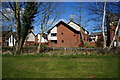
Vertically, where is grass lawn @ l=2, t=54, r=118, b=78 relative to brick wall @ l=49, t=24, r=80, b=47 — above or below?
below

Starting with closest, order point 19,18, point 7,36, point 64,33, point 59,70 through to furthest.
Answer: point 59,70
point 19,18
point 64,33
point 7,36

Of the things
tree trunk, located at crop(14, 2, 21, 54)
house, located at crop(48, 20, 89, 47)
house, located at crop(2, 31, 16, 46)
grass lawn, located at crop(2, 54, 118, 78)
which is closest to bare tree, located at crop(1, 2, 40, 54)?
tree trunk, located at crop(14, 2, 21, 54)

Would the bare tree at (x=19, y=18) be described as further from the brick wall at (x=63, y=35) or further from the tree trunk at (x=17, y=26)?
the brick wall at (x=63, y=35)

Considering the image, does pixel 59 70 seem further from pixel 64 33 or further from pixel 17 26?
pixel 64 33

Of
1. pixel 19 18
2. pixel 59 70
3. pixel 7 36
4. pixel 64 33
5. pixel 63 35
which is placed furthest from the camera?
pixel 7 36

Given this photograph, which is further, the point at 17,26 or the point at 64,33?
the point at 64,33

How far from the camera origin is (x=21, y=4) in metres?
13.8

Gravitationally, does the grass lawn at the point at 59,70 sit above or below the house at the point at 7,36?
below

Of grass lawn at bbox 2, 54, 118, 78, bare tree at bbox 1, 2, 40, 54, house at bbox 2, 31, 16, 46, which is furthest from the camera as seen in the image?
house at bbox 2, 31, 16, 46

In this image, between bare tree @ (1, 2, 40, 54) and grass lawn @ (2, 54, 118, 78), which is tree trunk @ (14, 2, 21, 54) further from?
grass lawn @ (2, 54, 118, 78)

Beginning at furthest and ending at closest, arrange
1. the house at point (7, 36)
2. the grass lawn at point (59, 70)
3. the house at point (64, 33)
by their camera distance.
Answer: the house at point (64, 33) → the house at point (7, 36) → the grass lawn at point (59, 70)

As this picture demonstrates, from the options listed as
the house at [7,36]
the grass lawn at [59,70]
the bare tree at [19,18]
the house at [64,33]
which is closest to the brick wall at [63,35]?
the house at [64,33]

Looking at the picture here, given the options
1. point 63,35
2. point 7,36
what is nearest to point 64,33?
point 63,35

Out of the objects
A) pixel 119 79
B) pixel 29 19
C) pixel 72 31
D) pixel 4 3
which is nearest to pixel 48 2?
pixel 29 19
